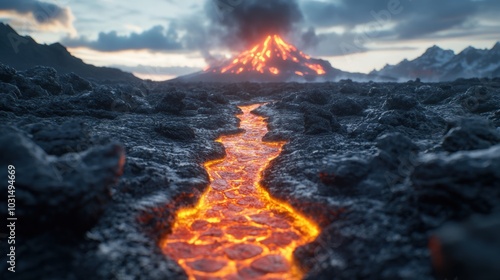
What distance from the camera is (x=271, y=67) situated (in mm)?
152500

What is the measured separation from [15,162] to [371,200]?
6191 millimetres

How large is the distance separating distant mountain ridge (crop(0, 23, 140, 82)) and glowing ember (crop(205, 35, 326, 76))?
6066 centimetres

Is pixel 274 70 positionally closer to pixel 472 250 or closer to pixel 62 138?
pixel 62 138

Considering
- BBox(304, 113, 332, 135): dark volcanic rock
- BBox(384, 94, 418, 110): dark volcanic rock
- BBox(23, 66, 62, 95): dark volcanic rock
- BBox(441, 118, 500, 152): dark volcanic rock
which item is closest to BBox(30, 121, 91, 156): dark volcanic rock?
BBox(441, 118, 500, 152): dark volcanic rock

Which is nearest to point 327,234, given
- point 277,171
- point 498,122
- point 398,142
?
point 398,142

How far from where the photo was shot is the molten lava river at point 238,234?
497 centimetres

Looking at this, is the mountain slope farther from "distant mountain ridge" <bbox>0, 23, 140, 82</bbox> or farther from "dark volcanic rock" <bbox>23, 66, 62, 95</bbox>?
"dark volcanic rock" <bbox>23, 66, 62, 95</bbox>

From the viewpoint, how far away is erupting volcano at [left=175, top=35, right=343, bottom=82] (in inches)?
5723

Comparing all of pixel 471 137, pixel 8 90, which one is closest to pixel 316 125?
pixel 471 137

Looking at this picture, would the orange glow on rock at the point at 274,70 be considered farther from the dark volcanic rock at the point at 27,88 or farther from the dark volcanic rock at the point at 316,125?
the dark volcanic rock at the point at 316,125

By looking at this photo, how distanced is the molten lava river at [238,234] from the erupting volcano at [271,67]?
135 m

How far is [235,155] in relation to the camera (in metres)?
11.9

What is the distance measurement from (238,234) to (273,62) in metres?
157

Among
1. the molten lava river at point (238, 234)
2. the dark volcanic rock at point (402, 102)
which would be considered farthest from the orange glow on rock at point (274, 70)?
the molten lava river at point (238, 234)
